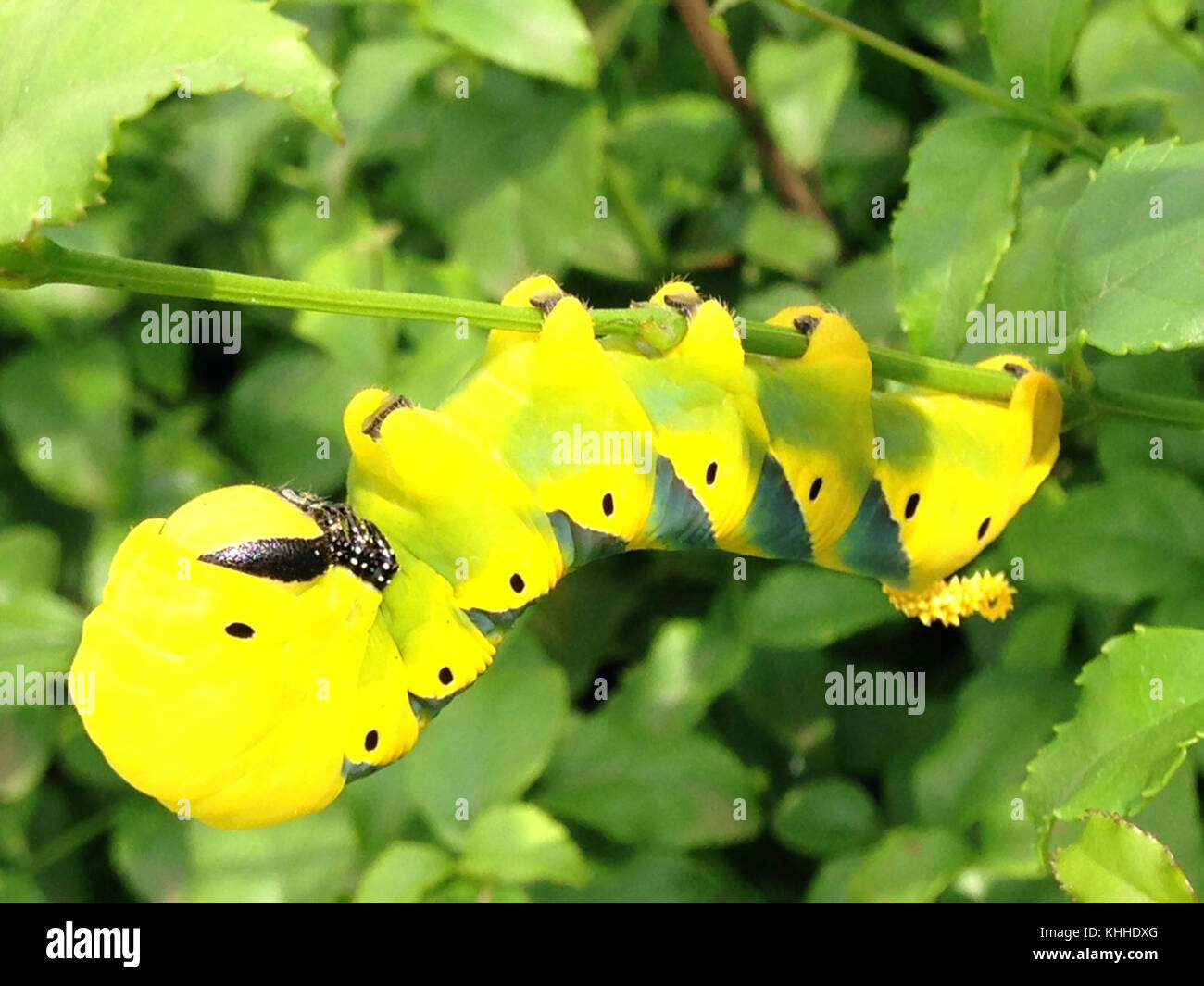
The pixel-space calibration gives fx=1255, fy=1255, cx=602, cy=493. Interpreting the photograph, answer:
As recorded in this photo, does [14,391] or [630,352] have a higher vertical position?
[14,391]

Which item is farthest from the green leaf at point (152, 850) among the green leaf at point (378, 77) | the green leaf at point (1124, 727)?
the green leaf at point (1124, 727)

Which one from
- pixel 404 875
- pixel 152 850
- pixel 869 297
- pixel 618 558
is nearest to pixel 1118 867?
pixel 404 875

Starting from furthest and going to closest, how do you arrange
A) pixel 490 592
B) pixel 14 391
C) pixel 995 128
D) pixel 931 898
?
pixel 14 391 < pixel 931 898 < pixel 995 128 < pixel 490 592

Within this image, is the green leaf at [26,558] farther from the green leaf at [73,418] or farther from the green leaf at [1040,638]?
the green leaf at [1040,638]

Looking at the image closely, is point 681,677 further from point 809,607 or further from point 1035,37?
point 1035,37

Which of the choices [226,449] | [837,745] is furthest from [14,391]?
[837,745]

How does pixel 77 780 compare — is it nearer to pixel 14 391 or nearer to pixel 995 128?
pixel 14 391
